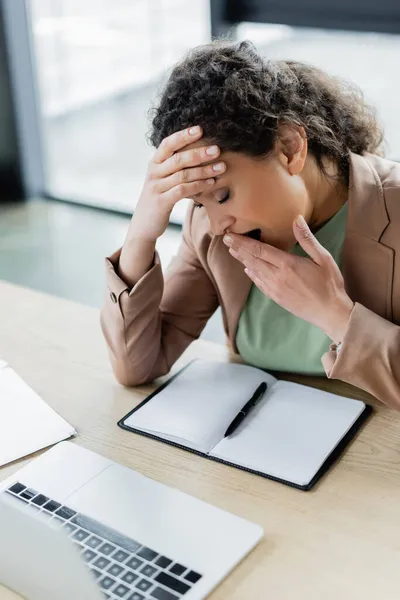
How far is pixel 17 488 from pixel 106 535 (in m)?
0.18

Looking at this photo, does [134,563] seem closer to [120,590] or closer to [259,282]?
[120,590]

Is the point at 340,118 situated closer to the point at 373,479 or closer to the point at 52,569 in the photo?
the point at 373,479

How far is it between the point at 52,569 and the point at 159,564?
17 cm

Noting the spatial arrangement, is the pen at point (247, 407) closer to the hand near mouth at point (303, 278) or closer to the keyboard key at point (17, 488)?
the hand near mouth at point (303, 278)

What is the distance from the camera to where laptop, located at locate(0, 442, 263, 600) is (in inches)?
33.6

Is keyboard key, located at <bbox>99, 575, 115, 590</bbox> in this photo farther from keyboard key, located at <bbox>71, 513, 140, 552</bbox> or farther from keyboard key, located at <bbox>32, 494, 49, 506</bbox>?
keyboard key, located at <bbox>32, 494, 49, 506</bbox>

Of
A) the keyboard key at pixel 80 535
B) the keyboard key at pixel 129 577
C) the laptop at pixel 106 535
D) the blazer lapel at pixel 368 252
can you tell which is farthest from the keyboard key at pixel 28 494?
the blazer lapel at pixel 368 252

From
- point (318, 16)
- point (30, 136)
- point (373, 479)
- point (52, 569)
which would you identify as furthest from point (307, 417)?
point (30, 136)

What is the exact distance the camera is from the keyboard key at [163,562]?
989 mm

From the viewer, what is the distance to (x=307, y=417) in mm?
1275

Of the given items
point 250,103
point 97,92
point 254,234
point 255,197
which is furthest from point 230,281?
point 97,92

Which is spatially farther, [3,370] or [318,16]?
[318,16]

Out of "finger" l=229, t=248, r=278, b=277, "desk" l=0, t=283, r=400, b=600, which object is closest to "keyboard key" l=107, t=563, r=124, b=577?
"desk" l=0, t=283, r=400, b=600

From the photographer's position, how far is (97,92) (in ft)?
14.9
